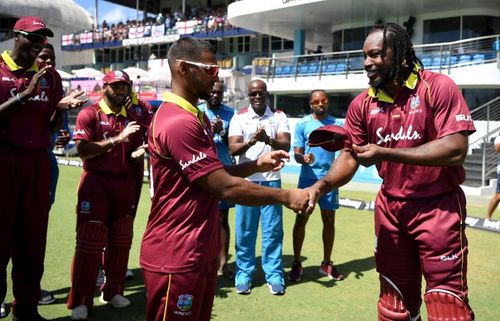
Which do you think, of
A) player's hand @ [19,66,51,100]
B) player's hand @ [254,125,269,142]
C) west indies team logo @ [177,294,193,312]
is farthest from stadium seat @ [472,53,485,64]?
west indies team logo @ [177,294,193,312]

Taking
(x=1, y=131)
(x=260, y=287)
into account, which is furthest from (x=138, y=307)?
(x=1, y=131)

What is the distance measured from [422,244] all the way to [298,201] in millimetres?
874

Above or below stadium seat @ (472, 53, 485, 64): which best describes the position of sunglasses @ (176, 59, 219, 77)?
below

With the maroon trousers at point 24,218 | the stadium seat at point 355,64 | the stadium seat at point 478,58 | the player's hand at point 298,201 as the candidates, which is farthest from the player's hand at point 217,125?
the stadium seat at point 355,64

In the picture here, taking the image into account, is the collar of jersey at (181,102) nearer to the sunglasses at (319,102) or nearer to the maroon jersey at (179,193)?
the maroon jersey at (179,193)

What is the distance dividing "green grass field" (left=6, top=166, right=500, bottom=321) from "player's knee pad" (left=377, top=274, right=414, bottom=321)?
1.25m

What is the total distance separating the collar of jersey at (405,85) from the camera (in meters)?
3.23

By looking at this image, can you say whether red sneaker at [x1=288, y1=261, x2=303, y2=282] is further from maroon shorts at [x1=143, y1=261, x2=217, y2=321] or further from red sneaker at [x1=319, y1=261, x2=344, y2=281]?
maroon shorts at [x1=143, y1=261, x2=217, y2=321]

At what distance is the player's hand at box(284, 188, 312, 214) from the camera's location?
2926 millimetres

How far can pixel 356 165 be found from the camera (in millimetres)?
3445

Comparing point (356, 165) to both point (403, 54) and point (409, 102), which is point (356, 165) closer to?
point (409, 102)

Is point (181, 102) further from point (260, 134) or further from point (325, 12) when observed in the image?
point (325, 12)

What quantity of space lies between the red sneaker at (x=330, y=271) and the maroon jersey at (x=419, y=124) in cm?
258

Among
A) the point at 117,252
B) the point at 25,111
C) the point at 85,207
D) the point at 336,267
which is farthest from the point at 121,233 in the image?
the point at 336,267
